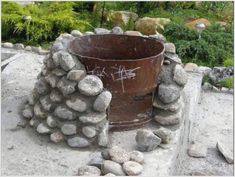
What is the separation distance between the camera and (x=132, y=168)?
4.04 metres

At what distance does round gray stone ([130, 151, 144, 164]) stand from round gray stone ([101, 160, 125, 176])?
0.17m

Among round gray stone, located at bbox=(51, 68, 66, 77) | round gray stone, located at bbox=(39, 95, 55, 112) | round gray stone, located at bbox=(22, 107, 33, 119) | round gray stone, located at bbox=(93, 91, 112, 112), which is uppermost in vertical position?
round gray stone, located at bbox=(51, 68, 66, 77)

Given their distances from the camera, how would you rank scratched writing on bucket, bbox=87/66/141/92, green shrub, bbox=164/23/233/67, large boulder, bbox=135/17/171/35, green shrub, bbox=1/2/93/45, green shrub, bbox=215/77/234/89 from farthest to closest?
large boulder, bbox=135/17/171/35 < green shrub, bbox=1/2/93/45 < green shrub, bbox=164/23/233/67 < green shrub, bbox=215/77/234/89 < scratched writing on bucket, bbox=87/66/141/92

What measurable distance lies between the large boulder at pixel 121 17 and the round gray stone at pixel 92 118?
370 centimetres

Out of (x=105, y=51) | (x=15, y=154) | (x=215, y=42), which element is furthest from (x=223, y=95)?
(x=15, y=154)

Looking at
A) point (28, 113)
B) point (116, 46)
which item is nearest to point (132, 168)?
point (28, 113)

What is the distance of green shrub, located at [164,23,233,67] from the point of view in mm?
7066

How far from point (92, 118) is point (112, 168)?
18.6 inches

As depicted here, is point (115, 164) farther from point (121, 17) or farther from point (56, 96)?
point (121, 17)

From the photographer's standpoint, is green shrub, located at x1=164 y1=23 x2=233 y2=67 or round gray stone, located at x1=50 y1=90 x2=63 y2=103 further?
green shrub, located at x1=164 y1=23 x2=233 y2=67

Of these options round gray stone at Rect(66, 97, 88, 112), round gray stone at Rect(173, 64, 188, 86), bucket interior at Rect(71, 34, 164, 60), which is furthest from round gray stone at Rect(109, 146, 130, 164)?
bucket interior at Rect(71, 34, 164, 60)

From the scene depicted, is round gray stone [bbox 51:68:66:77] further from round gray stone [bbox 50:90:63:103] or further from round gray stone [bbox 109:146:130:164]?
round gray stone [bbox 109:146:130:164]

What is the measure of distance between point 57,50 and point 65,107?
541 millimetres

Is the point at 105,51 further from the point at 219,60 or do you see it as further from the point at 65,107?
the point at 219,60
